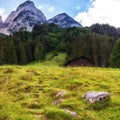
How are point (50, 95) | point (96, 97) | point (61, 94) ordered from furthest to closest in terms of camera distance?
point (50, 95), point (61, 94), point (96, 97)

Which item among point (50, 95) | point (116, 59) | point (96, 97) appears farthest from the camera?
point (116, 59)

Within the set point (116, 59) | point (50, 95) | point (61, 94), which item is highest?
point (116, 59)

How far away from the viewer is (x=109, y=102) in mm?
21156

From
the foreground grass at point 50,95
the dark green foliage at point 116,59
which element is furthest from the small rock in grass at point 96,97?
the dark green foliage at point 116,59

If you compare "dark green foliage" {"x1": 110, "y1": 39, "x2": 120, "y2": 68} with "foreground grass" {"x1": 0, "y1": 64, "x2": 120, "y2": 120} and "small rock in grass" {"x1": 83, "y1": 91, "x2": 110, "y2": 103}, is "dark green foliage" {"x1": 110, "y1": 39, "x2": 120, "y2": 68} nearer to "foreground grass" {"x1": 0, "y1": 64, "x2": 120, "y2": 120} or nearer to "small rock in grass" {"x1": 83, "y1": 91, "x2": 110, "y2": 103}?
"foreground grass" {"x1": 0, "y1": 64, "x2": 120, "y2": 120}

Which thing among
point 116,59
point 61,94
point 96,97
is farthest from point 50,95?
point 116,59

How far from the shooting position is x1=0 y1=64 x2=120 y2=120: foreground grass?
1866 centimetres

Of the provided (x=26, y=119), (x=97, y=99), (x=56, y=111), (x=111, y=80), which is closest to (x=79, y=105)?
(x=97, y=99)

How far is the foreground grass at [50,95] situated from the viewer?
1866cm

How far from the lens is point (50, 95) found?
2473 centimetres

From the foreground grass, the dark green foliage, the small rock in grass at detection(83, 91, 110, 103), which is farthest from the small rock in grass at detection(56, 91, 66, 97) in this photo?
the dark green foliage

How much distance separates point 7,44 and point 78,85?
132373mm

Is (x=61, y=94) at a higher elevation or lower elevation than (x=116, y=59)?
lower

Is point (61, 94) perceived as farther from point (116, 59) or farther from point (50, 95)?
point (116, 59)
